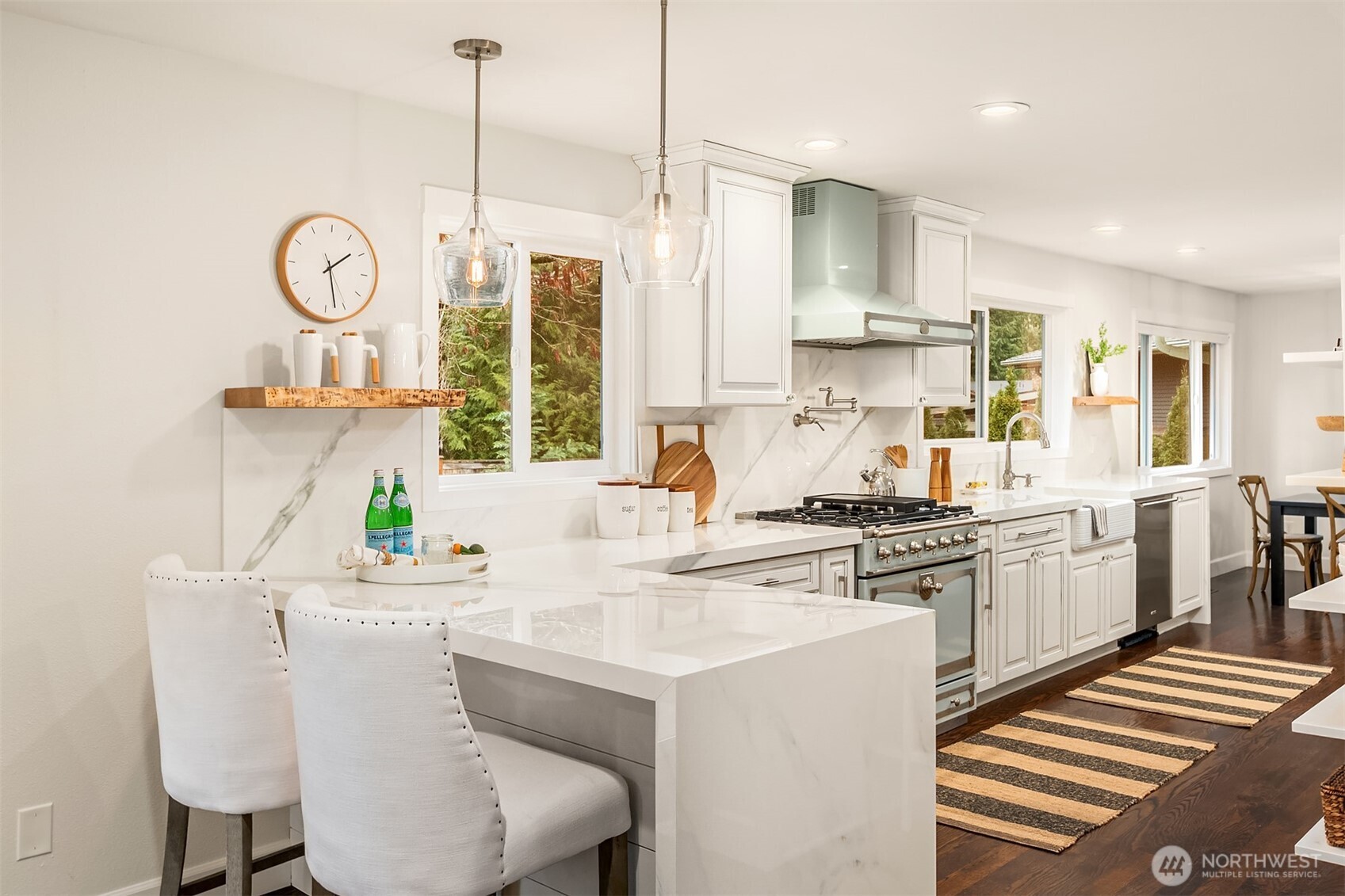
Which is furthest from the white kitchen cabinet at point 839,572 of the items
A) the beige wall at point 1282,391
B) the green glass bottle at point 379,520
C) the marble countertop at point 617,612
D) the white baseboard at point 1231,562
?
the beige wall at point 1282,391

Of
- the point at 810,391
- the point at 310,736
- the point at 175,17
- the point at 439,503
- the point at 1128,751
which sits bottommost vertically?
the point at 1128,751

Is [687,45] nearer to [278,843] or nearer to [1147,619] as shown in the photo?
[278,843]

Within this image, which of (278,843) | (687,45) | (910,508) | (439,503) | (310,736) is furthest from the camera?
(910,508)

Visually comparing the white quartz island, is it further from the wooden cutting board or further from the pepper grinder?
the pepper grinder

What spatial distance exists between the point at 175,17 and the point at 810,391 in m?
3.03

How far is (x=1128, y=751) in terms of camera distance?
4133mm

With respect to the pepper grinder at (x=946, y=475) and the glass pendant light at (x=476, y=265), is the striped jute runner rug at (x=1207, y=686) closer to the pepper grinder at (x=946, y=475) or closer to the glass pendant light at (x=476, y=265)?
the pepper grinder at (x=946, y=475)

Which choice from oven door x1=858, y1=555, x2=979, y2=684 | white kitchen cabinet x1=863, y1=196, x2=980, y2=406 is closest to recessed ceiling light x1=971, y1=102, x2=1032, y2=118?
white kitchen cabinet x1=863, y1=196, x2=980, y2=406

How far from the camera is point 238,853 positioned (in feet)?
7.55

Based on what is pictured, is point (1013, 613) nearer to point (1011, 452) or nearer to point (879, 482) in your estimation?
point (879, 482)

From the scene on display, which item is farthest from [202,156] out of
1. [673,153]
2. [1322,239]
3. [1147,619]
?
[1322,239]

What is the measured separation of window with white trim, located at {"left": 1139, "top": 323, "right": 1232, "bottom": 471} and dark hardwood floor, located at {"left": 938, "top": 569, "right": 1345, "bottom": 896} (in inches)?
116

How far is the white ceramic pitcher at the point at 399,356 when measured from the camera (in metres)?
3.17

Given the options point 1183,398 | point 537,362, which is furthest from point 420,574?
point 1183,398
